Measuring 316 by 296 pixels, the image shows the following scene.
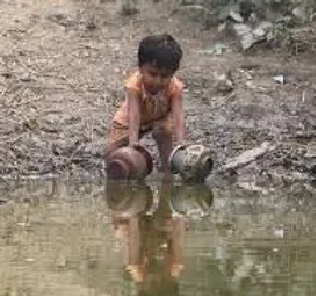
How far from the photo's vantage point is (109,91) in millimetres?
8070

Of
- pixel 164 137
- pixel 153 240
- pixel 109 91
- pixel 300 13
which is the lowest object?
pixel 153 240

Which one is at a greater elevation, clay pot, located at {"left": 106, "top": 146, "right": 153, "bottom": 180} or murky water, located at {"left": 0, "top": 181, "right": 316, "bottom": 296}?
clay pot, located at {"left": 106, "top": 146, "right": 153, "bottom": 180}

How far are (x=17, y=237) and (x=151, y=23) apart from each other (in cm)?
531

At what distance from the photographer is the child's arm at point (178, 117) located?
6477mm

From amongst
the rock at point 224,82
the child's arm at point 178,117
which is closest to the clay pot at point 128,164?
the child's arm at point 178,117

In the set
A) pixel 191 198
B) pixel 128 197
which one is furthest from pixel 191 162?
pixel 128 197

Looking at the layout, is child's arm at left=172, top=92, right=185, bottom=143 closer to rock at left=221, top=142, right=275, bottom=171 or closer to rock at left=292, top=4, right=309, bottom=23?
rock at left=221, top=142, right=275, bottom=171

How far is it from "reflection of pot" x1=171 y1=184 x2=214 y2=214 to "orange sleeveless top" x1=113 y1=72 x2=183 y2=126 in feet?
1.87

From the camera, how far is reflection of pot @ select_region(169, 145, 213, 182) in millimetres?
6168

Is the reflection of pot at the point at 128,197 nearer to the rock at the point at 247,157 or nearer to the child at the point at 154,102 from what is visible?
the child at the point at 154,102

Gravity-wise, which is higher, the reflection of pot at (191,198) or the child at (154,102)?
the child at (154,102)

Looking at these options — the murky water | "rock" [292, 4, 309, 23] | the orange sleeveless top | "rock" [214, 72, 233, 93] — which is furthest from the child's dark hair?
"rock" [292, 4, 309, 23]

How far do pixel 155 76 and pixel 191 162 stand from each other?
0.56 metres

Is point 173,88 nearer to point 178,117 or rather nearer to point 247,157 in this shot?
point 178,117
